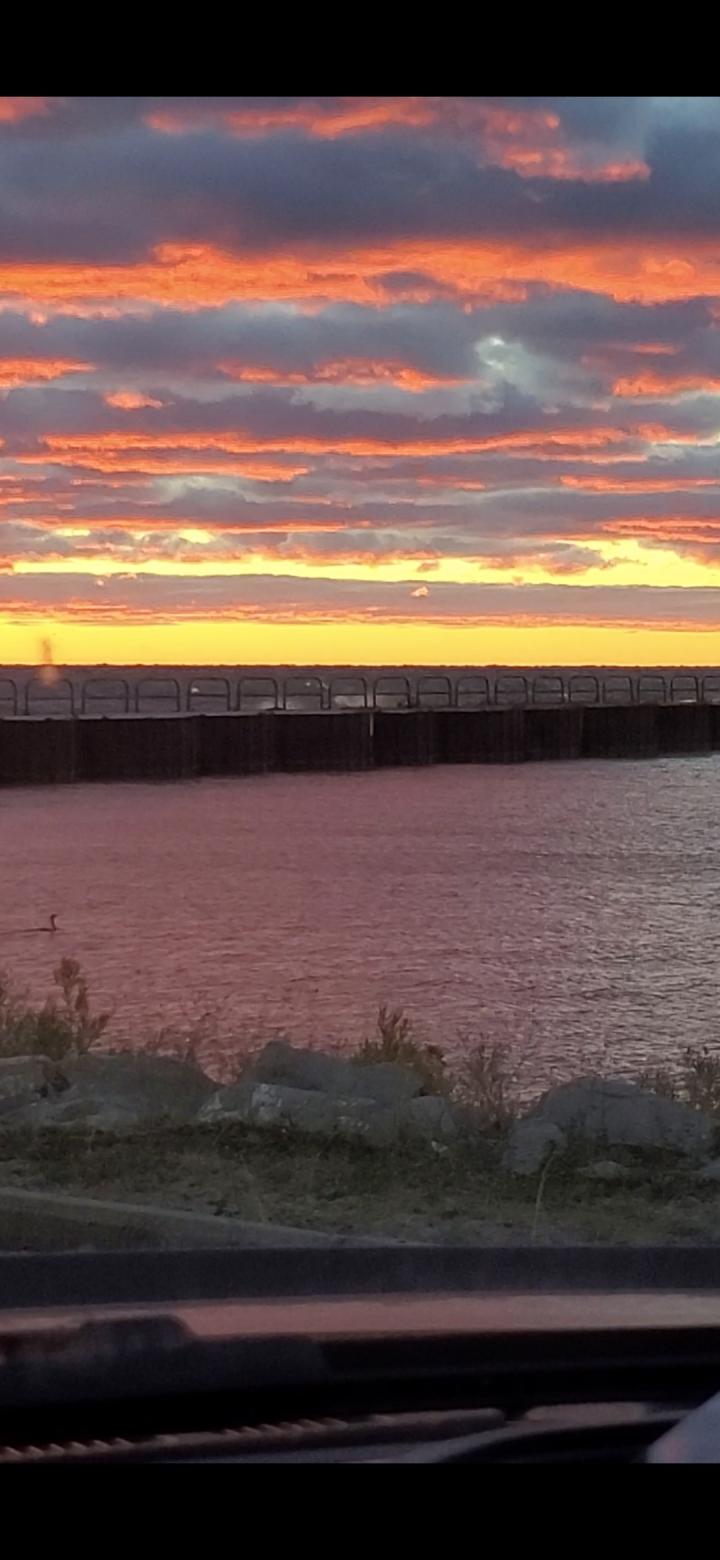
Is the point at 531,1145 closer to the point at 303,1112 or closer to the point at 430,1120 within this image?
the point at 430,1120

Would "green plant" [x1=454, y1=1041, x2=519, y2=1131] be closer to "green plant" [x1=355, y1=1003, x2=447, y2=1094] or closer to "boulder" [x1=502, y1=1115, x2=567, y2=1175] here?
"green plant" [x1=355, y1=1003, x2=447, y2=1094]

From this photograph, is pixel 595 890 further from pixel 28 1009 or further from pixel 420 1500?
pixel 420 1500

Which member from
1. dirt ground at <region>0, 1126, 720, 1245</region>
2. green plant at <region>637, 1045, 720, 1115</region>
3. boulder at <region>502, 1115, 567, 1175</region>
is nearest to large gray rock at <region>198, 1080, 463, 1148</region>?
dirt ground at <region>0, 1126, 720, 1245</region>

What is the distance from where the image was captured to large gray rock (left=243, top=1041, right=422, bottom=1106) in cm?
927

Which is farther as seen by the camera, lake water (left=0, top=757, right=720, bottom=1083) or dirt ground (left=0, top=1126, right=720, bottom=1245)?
lake water (left=0, top=757, right=720, bottom=1083)

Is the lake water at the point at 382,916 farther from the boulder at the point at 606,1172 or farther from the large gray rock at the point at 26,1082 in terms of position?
the boulder at the point at 606,1172

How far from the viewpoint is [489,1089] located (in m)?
9.18

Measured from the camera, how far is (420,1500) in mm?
2648

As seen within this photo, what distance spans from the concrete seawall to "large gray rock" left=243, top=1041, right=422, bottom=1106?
3171cm

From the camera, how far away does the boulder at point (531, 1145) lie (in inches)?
319

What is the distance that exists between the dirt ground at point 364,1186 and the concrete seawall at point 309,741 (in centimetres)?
3280

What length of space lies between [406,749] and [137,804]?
14801mm

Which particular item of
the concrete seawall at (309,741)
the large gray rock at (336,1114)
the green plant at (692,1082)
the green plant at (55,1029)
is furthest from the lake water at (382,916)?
the concrete seawall at (309,741)

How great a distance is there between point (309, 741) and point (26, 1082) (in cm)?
3749
